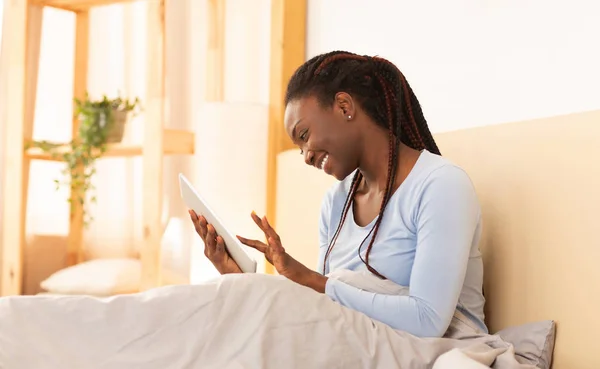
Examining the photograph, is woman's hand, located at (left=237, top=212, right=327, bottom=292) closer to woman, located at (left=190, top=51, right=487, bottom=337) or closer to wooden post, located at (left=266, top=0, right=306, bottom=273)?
woman, located at (left=190, top=51, right=487, bottom=337)

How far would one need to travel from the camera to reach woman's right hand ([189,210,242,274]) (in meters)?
1.49

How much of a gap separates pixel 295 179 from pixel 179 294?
1.25 metres

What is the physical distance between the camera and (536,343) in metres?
1.22

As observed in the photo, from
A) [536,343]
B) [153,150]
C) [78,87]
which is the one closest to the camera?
[536,343]

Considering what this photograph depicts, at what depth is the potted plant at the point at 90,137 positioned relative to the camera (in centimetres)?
283

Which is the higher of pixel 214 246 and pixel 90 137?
pixel 90 137

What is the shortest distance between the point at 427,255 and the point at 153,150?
1.60 metres

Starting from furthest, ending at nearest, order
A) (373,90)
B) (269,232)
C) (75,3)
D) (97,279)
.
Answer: (75,3), (97,279), (373,90), (269,232)

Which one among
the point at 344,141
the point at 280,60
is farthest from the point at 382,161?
the point at 280,60

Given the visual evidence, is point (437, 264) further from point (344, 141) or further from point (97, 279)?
point (97, 279)

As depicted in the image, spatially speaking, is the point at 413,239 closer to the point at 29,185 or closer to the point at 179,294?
the point at 179,294

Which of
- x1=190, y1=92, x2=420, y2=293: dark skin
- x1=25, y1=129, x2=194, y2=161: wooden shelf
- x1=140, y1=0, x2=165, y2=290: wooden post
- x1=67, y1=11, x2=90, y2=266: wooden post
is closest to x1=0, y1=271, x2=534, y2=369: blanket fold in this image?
x1=190, y1=92, x2=420, y2=293: dark skin

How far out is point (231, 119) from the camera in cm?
263

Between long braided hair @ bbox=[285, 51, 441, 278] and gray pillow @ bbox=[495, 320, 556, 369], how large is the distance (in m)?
0.31
